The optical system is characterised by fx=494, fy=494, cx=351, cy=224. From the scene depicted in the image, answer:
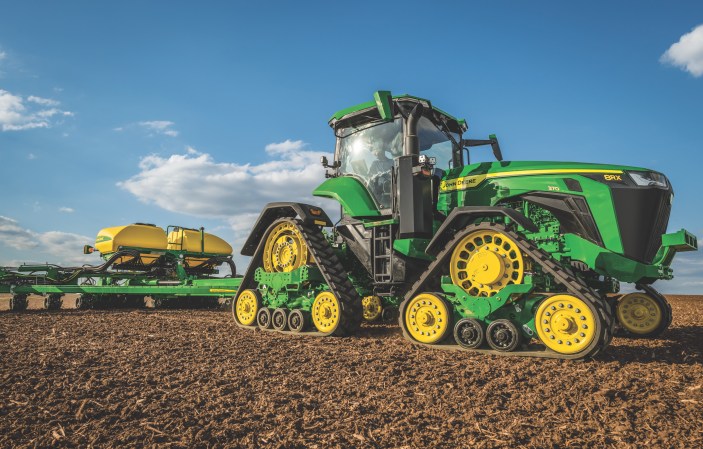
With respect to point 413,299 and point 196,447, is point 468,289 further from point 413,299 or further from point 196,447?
point 196,447

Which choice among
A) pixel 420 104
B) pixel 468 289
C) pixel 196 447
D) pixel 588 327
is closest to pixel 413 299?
pixel 468 289

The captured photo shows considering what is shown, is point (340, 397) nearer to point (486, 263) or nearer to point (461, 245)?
point (486, 263)

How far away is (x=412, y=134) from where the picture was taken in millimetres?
6637

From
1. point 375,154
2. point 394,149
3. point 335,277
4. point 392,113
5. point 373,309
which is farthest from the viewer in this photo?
point 373,309

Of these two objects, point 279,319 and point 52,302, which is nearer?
point 279,319

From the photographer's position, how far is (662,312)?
689 centimetres

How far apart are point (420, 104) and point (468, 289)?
2523 millimetres

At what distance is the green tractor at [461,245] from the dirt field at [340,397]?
0.51m

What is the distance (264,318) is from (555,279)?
4490 mm

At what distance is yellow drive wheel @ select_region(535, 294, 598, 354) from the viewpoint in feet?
15.9

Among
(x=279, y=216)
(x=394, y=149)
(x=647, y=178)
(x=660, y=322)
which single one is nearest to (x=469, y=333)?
(x=647, y=178)

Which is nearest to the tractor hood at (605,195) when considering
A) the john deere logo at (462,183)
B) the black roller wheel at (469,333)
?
the john deere logo at (462,183)

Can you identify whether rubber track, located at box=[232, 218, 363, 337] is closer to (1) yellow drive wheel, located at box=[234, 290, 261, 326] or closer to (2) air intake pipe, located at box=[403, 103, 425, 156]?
(1) yellow drive wheel, located at box=[234, 290, 261, 326]

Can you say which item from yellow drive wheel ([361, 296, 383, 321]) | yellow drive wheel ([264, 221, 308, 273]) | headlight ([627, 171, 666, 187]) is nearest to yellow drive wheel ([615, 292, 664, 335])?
headlight ([627, 171, 666, 187])
